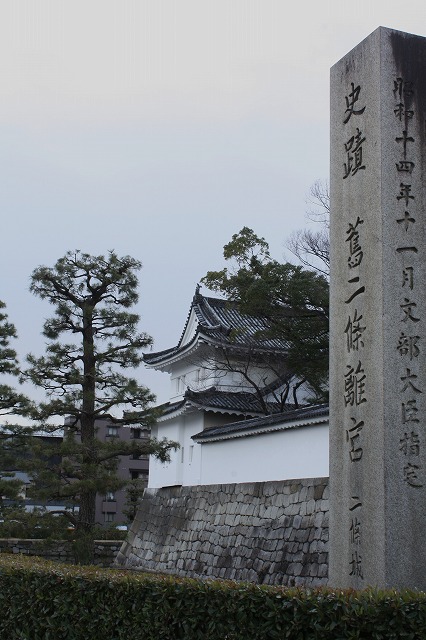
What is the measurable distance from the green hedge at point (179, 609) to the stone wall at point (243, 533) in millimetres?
5016

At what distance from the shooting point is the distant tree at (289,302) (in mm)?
20156

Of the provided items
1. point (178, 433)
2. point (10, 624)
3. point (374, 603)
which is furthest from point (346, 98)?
point (178, 433)

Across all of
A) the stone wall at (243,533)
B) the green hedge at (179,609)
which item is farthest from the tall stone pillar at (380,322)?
the stone wall at (243,533)

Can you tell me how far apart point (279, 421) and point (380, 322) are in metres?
9.05

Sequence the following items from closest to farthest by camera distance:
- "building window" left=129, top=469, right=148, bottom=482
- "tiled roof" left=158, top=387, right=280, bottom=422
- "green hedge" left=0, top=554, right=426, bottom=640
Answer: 1. "green hedge" left=0, top=554, right=426, bottom=640
2. "tiled roof" left=158, top=387, right=280, bottom=422
3. "building window" left=129, top=469, right=148, bottom=482

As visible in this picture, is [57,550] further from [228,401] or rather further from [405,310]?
[405,310]

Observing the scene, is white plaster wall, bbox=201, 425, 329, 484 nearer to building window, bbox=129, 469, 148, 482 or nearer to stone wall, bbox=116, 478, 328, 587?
stone wall, bbox=116, 478, 328, 587

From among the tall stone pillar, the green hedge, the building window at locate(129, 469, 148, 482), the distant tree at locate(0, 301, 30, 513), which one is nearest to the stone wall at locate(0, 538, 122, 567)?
the distant tree at locate(0, 301, 30, 513)

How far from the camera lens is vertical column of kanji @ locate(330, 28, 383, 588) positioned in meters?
5.35

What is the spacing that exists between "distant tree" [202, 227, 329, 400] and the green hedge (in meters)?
13.8

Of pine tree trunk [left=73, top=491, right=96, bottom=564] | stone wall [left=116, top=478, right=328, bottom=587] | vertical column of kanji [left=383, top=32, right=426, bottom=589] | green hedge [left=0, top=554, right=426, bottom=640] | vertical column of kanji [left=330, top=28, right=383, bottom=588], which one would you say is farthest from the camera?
pine tree trunk [left=73, top=491, right=96, bottom=564]

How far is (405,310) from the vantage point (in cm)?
539

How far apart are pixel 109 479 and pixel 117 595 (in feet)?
36.8

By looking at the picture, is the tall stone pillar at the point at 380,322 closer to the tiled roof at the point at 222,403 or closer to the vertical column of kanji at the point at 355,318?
the vertical column of kanji at the point at 355,318
